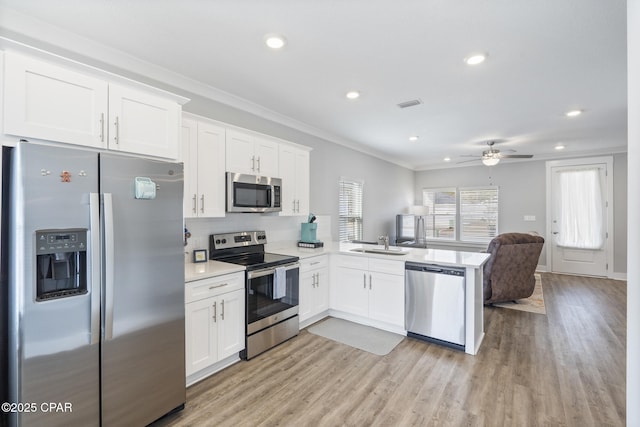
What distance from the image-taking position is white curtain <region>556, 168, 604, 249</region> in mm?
6273

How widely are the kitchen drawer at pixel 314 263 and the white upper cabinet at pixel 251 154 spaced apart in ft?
3.65

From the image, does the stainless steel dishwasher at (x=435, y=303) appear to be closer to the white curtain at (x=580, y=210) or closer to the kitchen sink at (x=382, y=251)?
the kitchen sink at (x=382, y=251)

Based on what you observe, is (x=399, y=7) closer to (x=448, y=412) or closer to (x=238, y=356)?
(x=448, y=412)

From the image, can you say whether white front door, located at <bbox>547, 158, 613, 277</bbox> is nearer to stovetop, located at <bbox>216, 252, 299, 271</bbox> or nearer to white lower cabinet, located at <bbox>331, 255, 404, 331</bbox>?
white lower cabinet, located at <bbox>331, 255, 404, 331</bbox>

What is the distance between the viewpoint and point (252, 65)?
2678 millimetres

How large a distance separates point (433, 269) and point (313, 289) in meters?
1.43

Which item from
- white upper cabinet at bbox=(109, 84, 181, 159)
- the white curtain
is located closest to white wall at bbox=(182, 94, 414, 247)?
white upper cabinet at bbox=(109, 84, 181, 159)

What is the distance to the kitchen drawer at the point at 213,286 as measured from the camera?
7.70 feet

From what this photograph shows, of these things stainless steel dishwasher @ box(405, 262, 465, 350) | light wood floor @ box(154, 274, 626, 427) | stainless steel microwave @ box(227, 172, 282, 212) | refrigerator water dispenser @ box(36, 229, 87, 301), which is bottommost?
light wood floor @ box(154, 274, 626, 427)

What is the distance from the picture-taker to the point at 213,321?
8.30 feet

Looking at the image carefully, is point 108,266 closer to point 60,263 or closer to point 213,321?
point 60,263

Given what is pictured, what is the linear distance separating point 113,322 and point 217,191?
4.94ft

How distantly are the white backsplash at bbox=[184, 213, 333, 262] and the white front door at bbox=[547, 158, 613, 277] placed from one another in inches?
215

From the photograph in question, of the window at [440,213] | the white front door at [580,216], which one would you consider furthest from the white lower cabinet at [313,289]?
the white front door at [580,216]
